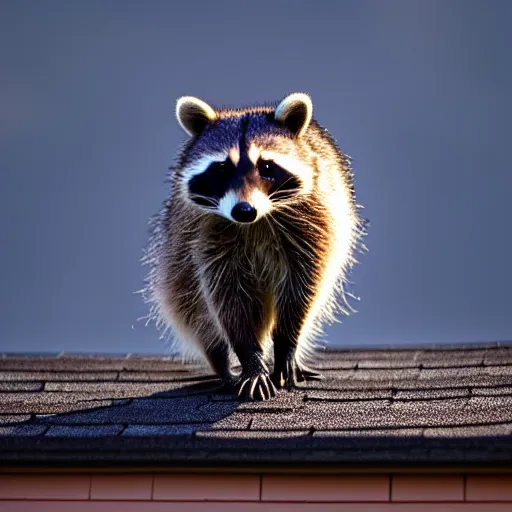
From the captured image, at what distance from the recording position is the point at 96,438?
3971 millimetres

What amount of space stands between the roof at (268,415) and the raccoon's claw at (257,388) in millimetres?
74

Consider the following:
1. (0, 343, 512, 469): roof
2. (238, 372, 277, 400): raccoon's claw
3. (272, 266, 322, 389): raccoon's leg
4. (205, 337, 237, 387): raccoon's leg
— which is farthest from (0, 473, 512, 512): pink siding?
(205, 337, 237, 387): raccoon's leg

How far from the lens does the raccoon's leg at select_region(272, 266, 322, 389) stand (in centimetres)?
530

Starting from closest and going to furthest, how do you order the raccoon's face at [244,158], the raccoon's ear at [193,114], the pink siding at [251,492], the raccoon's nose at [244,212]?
the pink siding at [251,492] < the raccoon's nose at [244,212] < the raccoon's face at [244,158] < the raccoon's ear at [193,114]

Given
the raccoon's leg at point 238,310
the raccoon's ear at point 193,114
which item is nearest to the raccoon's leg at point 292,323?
the raccoon's leg at point 238,310

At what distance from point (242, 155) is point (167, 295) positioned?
1139 mm

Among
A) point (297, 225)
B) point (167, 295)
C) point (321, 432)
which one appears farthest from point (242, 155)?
point (321, 432)

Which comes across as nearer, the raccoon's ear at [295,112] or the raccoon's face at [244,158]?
the raccoon's face at [244,158]

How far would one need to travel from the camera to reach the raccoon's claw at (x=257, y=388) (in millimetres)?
4840

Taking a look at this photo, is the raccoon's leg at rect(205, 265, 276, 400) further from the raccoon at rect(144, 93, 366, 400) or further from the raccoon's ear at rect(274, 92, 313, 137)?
the raccoon's ear at rect(274, 92, 313, 137)

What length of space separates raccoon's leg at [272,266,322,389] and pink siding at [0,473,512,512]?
4.73 ft

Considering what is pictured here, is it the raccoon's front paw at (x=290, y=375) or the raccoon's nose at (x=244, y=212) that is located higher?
the raccoon's nose at (x=244, y=212)

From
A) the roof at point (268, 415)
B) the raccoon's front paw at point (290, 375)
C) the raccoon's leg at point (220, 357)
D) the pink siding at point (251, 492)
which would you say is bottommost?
the pink siding at point (251, 492)

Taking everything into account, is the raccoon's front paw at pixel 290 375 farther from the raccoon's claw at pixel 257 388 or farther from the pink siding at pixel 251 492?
the pink siding at pixel 251 492
